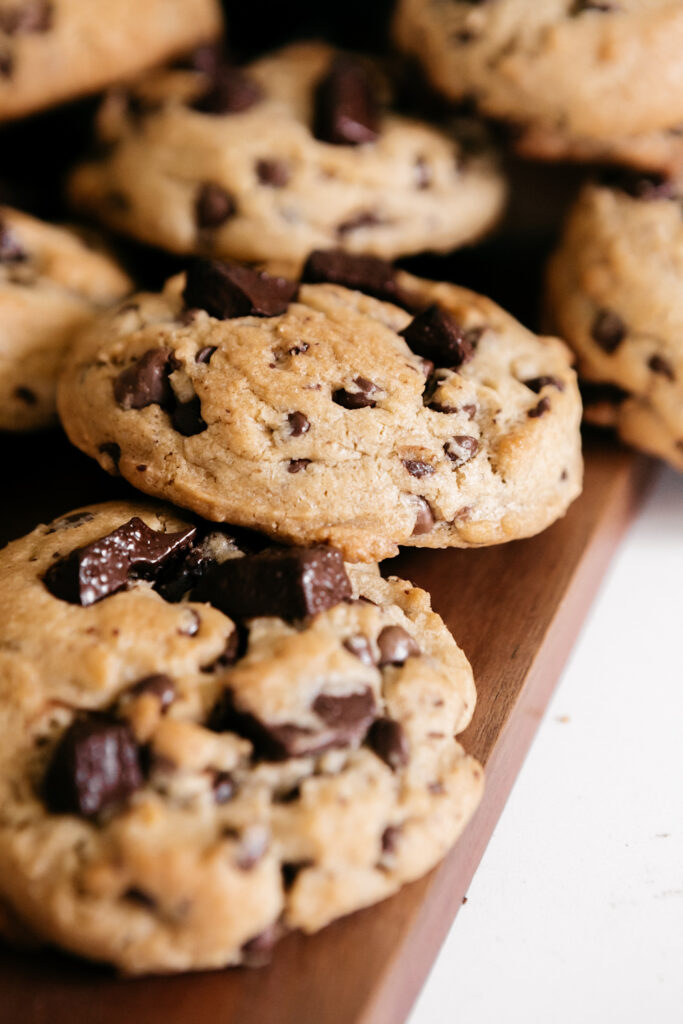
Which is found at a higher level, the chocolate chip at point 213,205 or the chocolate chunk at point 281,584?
the chocolate chip at point 213,205

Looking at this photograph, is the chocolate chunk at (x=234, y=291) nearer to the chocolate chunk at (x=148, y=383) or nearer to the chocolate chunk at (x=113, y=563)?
the chocolate chunk at (x=148, y=383)

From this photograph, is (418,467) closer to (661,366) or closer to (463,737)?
(463,737)

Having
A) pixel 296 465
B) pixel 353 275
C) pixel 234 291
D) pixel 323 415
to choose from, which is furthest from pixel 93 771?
pixel 353 275

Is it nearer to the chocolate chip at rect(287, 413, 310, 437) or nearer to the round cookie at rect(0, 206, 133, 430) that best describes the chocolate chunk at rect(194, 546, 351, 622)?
the chocolate chip at rect(287, 413, 310, 437)

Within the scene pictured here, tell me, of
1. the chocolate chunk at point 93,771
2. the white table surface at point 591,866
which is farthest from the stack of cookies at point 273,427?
the white table surface at point 591,866

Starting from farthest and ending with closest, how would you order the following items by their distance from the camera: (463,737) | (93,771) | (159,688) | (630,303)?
1. (630,303)
2. (463,737)
3. (159,688)
4. (93,771)
